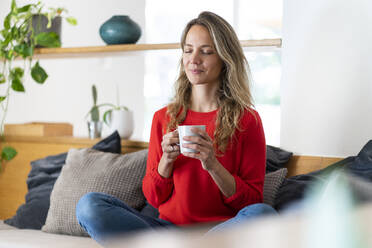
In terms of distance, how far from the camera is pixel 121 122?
244 centimetres

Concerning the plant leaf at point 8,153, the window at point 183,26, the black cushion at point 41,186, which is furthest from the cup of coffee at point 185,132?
the window at point 183,26

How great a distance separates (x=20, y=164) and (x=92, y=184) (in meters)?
0.84

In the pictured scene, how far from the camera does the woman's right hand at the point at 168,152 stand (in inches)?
57.7

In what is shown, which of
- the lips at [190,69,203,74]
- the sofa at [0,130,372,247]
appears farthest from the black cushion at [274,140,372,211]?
the lips at [190,69,203,74]

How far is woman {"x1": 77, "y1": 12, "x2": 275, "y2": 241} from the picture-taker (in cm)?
151

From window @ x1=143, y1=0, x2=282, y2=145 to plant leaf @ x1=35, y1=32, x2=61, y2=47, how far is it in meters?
0.86

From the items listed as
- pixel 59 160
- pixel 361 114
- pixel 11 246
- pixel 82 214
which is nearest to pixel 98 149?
pixel 59 160

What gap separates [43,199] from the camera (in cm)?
219

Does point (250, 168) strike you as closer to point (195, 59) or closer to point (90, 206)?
point (195, 59)

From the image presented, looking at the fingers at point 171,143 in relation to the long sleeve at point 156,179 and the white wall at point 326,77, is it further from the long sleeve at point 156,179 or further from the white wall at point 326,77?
the white wall at point 326,77

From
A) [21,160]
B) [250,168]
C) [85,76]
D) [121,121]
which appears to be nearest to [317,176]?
[250,168]

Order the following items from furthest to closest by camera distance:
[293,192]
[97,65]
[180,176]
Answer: [97,65] < [293,192] < [180,176]

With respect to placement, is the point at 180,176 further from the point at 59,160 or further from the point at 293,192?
the point at 59,160

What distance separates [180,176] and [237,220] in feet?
1.16
